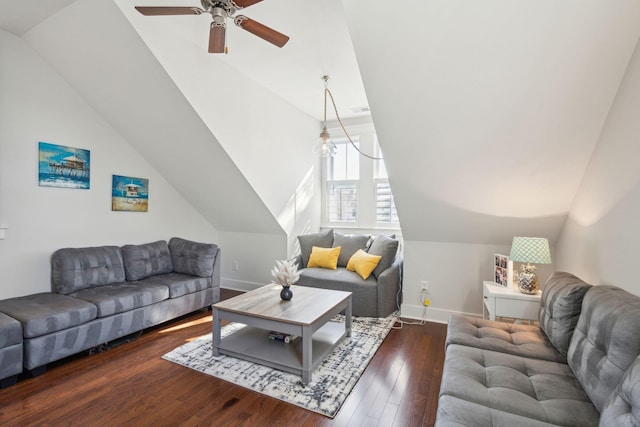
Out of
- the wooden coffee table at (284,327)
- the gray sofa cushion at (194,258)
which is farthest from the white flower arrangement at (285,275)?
the gray sofa cushion at (194,258)

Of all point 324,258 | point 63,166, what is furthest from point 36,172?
point 324,258

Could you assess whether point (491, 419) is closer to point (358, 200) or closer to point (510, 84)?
point (510, 84)

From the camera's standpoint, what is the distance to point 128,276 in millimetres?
3418

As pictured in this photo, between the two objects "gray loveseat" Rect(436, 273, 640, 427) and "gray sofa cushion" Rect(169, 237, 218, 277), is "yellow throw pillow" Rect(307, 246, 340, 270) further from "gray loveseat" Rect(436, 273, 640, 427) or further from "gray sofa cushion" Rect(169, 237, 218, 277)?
"gray loveseat" Rect(436, 273, 640, 427)

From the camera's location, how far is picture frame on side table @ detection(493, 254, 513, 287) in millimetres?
2795

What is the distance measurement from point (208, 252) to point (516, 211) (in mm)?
3301

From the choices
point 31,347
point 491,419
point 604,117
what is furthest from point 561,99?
point 31,347

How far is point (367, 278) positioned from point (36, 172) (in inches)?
138

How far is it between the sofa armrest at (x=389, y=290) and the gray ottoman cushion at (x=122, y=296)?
230cm

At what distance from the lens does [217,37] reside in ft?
6.24

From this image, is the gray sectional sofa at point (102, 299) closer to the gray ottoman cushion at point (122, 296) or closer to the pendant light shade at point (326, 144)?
the gray ottoman cushion at point (122, 296)

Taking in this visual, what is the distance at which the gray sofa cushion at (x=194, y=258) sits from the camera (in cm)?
371

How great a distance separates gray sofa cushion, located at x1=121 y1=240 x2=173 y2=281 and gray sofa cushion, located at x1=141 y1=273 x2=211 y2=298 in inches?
4.0

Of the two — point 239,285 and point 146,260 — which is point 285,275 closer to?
point 146,260
